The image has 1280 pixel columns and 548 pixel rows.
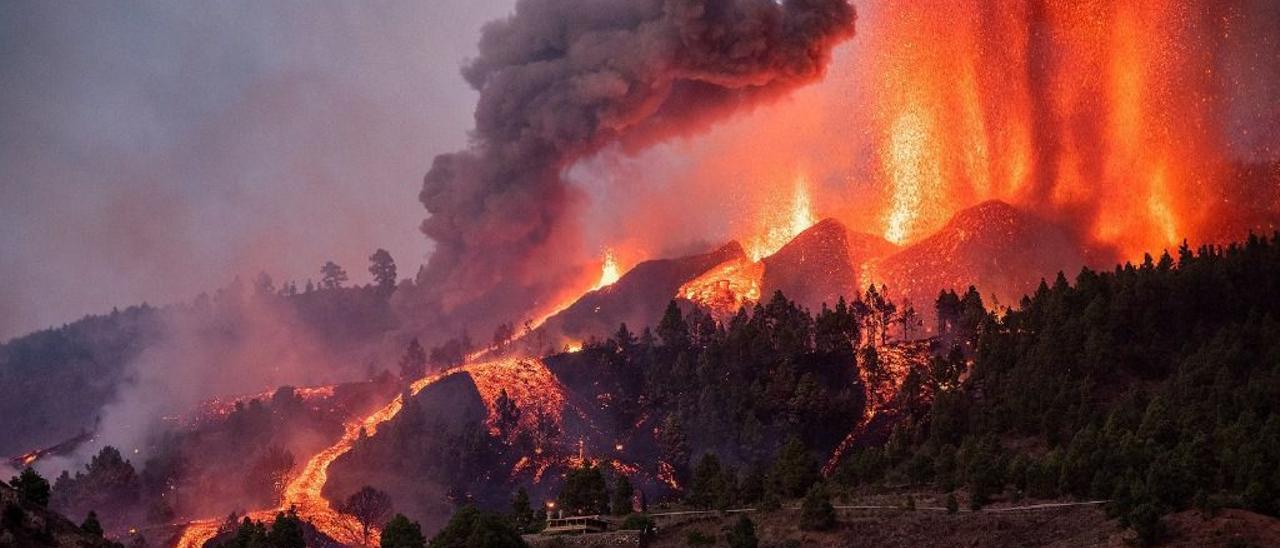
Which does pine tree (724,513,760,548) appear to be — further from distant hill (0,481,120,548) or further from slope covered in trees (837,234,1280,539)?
distant hill (0,481,120,548)

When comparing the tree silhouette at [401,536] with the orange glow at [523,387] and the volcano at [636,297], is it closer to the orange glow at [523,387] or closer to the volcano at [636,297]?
the orange glow at [523,387]

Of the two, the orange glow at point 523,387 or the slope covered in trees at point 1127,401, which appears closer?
the slope covered in trees at point 1127,401

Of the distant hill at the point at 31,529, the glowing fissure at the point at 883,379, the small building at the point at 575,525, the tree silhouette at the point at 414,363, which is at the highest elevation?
the tree silhouette at the point at 414,363

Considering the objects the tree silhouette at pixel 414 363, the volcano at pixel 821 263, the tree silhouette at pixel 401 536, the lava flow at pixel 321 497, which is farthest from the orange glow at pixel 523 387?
the tree silhouette at pixel 401 536

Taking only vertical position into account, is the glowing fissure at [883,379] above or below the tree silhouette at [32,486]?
above

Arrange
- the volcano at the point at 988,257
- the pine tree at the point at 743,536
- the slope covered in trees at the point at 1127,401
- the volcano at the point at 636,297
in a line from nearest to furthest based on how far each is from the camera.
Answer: the slope covered in trees at the point at 1127,401 → the pine tree at the point at 743,536 → the volcano at the point at 988,257 → the volcano at the point at 636,297

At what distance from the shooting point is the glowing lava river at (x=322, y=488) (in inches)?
4980

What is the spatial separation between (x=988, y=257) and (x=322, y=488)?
74220mm

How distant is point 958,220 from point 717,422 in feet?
168

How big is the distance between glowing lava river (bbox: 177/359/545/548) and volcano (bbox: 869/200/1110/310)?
43.3 metres

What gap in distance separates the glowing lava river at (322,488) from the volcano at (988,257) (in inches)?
1705

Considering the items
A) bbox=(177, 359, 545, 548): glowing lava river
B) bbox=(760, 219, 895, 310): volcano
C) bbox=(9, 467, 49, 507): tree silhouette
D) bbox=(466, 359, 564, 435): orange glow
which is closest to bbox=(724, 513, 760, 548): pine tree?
bbox=(9, 467, 49, 507): tree silhouette

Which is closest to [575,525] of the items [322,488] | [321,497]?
[321,497]

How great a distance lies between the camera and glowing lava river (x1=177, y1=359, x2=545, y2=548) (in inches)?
4980
